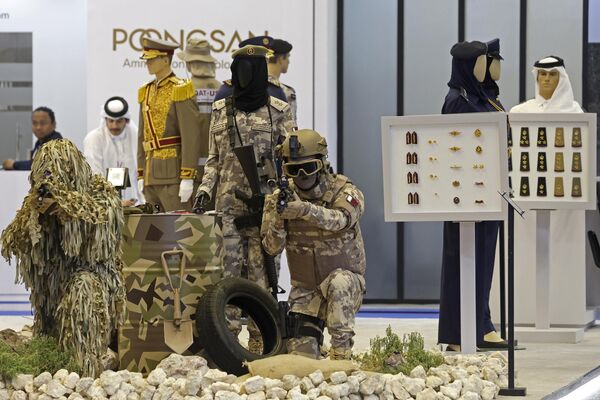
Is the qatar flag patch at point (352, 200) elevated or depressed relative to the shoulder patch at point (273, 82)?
depressed

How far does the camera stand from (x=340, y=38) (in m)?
12.4

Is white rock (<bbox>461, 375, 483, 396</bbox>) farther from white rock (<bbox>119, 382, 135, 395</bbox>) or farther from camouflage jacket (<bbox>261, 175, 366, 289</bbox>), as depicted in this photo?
white rock (<bbox>119, 382, 135, 395</bbox>)

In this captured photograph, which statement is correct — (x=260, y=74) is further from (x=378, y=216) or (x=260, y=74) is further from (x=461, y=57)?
(x=378, y=216)

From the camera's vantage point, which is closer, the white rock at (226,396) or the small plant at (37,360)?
the white rock at (226,396)

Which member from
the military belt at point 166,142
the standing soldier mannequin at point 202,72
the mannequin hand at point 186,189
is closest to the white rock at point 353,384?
the mannequin hand at point 186,189

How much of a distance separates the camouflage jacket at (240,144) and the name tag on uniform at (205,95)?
1.37 metres

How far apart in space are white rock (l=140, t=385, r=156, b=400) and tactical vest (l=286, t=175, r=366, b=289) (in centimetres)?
124

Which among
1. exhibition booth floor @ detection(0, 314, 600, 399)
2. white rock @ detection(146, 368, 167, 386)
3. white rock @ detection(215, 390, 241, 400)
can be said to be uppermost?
white rock @ detection(146, 368, 167, 386)

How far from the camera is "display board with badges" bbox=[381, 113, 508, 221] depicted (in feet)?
23.5

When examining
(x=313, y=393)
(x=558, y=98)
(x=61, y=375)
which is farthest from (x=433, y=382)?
(x=558, y=98)

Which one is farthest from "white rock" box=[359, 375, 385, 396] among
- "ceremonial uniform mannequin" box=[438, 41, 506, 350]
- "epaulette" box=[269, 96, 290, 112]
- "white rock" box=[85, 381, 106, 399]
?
"ceremonial uniform mannequin" box=[438, 41, 506, 350]

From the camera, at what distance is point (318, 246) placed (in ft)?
21.9

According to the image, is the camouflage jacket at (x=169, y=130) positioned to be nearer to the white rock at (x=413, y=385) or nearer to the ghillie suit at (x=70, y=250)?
the ghillie suit at (x=70, y=250)

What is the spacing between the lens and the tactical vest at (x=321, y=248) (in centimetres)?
667
